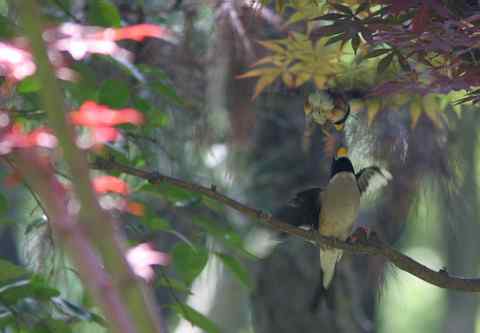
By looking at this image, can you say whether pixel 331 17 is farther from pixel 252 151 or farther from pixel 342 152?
pixel 252 151

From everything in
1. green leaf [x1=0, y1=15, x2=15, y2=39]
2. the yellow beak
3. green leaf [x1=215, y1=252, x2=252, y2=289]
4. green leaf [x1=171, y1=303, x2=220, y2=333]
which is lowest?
green leaf [x1=171, y1=303, x2=220, y2=333]

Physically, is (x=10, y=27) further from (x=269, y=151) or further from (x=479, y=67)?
(x=269, y=151)

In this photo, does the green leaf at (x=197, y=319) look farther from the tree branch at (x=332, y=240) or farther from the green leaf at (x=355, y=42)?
the green leaf at (x=355, y=42)

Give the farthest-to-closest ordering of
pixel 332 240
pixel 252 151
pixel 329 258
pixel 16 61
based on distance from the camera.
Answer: pixel 252 151, pixel 329 258, pixel 332 240, pixel 16 61

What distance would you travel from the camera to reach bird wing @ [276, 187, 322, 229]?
226 cm

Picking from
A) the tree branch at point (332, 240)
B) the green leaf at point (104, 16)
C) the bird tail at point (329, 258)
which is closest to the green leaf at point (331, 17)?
the tree branch at point (332, 240)

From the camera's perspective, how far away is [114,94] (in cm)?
199

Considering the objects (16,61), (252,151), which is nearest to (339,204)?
(16,61)

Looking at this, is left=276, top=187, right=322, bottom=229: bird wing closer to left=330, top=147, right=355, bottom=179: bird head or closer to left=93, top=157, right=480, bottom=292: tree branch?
left=330, top=147, right=355, bottom=179: bird head

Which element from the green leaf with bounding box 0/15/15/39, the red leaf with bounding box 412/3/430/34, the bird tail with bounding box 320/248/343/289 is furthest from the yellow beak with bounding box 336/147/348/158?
the green leaf with bounding box 0/15/15/39

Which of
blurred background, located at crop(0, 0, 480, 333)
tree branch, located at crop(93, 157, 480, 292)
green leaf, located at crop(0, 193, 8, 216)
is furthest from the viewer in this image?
blurred background, located at crop(0, 0, 480, 333)

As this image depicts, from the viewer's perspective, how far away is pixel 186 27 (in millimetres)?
3215

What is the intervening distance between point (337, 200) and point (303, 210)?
98 millimetres

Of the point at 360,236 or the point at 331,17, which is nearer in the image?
the point at 331,17
